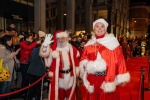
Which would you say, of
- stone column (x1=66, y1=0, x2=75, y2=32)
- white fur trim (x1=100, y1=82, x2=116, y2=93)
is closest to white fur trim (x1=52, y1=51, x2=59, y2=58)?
white fur trim (x1=100, y1=82, x2=116, y2=93)

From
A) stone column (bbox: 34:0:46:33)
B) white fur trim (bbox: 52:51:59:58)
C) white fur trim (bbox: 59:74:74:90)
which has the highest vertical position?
stone column (bbox: 34:0:46:33)

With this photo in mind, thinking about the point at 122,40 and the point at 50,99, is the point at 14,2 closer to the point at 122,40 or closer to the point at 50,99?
the point at 122,40

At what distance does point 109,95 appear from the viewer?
Answer: 5004 millimetres

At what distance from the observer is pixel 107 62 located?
504cm

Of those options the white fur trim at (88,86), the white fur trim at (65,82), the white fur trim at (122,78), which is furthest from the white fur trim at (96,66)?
the white fur trim at (65,82)

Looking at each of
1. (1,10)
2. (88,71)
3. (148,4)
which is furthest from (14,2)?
(148,4)

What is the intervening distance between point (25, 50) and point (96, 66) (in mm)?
4114

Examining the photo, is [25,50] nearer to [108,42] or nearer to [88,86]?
[88,86]

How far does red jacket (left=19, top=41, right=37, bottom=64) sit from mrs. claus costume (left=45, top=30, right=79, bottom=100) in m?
1.93

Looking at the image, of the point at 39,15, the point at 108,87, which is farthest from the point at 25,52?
the point at 39,15

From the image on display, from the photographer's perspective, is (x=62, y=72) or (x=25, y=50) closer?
(x=62, y=72)

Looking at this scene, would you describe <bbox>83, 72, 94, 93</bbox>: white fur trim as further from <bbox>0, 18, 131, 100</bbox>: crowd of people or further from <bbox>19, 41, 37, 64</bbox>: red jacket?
<bbox>19, 41, 37, 64</bbox>: red jacket

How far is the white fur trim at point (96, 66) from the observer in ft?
16.5

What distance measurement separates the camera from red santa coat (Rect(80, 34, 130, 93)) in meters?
4.93
